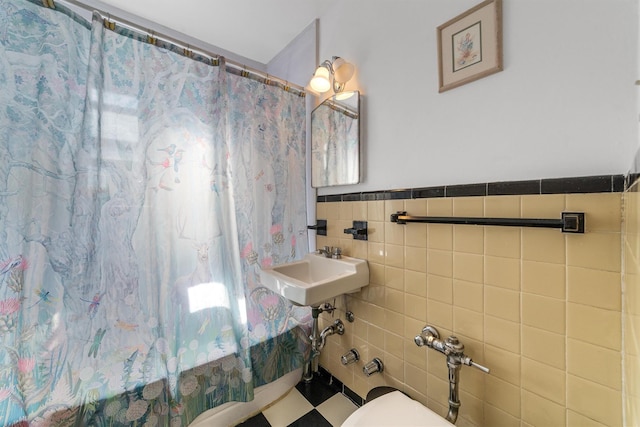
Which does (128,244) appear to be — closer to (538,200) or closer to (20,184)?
(20,184)

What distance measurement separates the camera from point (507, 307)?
85 centimetres

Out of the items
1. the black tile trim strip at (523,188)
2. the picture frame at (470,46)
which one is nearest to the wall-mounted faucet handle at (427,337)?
the black tile trim strip at (523,188)

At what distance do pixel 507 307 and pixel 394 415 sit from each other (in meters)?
0.56

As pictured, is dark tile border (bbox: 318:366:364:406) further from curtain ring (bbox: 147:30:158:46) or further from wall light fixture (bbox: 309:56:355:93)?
curtain ring (bbox: 147:30:158:46)

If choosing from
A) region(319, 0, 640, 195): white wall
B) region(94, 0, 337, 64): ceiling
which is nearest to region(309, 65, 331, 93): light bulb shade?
region(319, 0, 640, 195): white wall

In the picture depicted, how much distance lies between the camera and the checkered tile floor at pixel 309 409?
132 cm

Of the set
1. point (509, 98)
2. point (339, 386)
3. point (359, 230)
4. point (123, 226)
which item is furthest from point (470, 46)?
point (339, 386)

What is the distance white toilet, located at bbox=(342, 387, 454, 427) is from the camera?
0.85m

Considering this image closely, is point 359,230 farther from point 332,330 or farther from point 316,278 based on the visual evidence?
point 332,330

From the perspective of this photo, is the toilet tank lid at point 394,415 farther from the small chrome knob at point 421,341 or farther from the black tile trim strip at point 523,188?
the black tile trim strip at point 523,188

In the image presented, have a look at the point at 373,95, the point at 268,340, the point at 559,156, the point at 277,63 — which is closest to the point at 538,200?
the point at 559,156

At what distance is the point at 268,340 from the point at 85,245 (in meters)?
0.99

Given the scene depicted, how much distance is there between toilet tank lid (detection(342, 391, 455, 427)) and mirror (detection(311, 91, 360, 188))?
3.27 ft

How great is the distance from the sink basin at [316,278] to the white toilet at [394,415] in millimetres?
429
